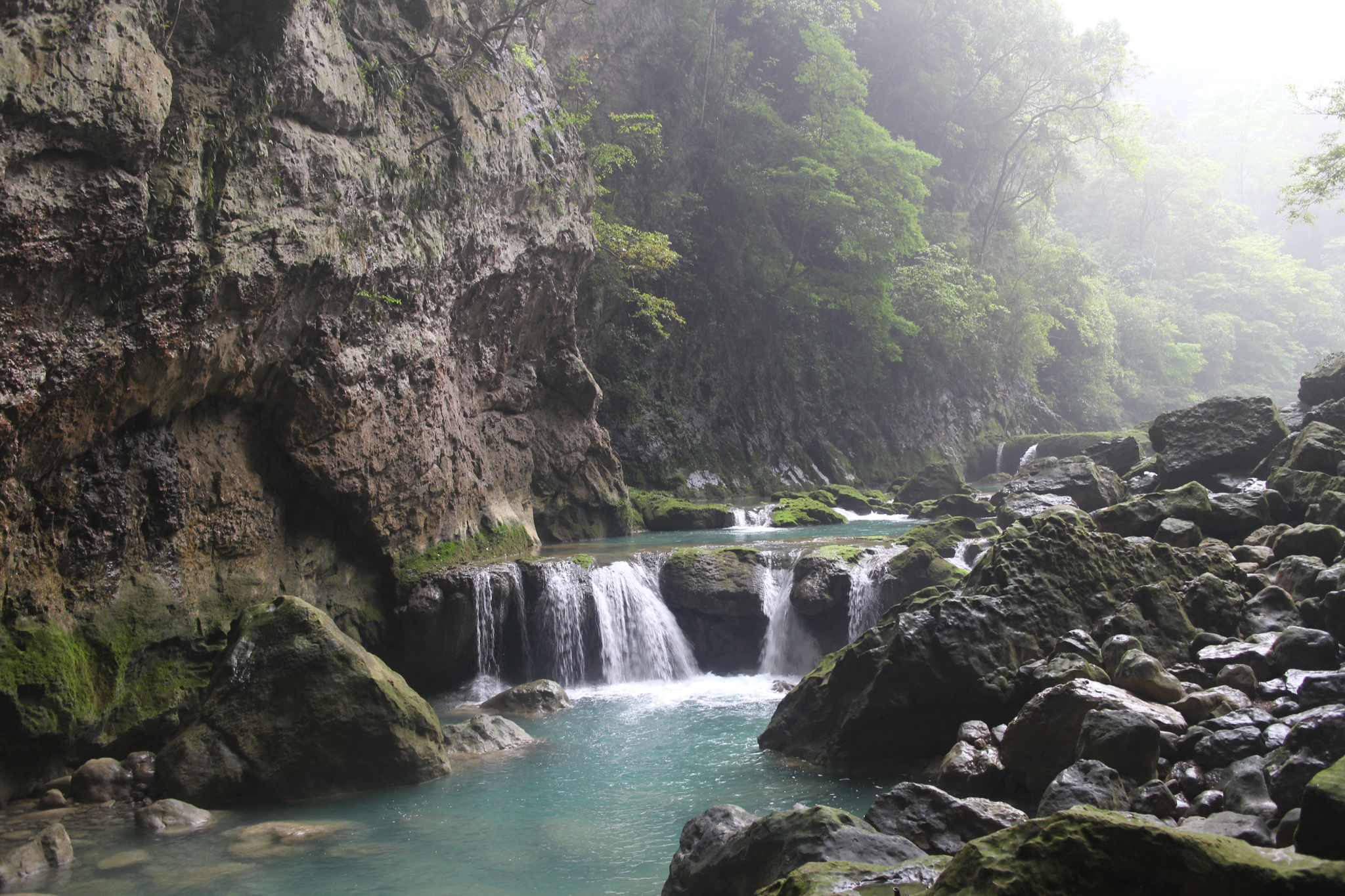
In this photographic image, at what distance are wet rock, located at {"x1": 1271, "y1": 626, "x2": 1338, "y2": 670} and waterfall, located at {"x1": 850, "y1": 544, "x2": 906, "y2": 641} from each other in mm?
5318

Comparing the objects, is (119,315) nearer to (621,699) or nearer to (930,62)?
(621,699)

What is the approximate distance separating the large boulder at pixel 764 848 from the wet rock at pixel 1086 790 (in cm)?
89

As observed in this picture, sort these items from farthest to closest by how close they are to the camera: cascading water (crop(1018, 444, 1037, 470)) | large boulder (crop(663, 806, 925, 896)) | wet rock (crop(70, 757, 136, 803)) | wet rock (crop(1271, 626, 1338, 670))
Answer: cascading water (crop(1018, 444, 1037, 470)), wet rock (crop(70, 757, 136, 803)), wet rock (crop(1271, 626, 1338, 670)), large boulder (crop(663, 806, 925, 896))

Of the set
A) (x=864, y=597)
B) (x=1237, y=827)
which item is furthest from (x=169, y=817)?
(x=864, y=597)

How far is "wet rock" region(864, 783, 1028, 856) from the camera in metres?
4.45

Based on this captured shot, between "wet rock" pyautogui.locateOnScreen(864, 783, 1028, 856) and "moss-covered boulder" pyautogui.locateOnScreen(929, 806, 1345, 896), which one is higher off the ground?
"moss-covered boulder" pyautogui.locateOnScreen(929, 806, 1345, 896)

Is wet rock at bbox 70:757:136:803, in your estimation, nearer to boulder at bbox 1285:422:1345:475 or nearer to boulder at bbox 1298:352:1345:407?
boulder at bbox 1285:422:1345:475

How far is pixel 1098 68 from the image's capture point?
112 feet

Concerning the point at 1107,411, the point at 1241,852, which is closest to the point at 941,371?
the point at 1107,411

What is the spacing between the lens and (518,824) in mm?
6141

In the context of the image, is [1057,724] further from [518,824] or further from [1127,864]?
[518,824]

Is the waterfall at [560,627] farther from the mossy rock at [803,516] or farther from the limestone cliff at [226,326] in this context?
the mossy rock at [803,516]

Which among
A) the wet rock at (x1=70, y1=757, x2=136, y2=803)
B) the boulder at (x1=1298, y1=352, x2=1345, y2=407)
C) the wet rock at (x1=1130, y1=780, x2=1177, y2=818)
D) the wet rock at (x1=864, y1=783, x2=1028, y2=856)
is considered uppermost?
the boulder at (x1=1298, y1=352, x2=1345, y2=407)

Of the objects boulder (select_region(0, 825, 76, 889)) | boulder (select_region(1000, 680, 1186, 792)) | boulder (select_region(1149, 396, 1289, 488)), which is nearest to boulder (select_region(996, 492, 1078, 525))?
boulder (select_region(1149, 396, 1289, 488))
